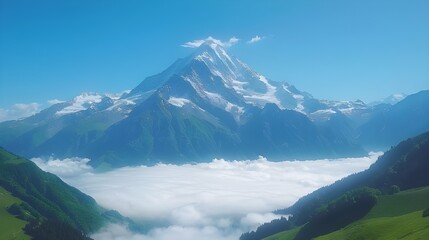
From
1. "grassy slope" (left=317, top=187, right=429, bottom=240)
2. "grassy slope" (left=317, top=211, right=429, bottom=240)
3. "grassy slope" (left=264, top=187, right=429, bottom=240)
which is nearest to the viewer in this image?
"grassy slope" (left=317, top=211, right=429, bottom=240)

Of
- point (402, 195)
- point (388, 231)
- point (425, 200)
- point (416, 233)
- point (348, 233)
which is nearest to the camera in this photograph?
point (416, 233)

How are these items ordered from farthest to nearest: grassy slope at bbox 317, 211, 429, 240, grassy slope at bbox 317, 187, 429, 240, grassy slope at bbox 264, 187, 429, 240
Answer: grassy slope at bbox 317, 187, 429, 240 → grassy slope at bbox 264, 187, 429, 240 → grassy slope at bbox 317, 211, 429, 240

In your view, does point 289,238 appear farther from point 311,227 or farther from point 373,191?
point 373,191

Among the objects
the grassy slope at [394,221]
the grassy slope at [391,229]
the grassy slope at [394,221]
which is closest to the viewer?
the grassy slope at [391,229]

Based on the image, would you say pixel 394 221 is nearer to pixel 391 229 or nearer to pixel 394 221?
pixel 394 221

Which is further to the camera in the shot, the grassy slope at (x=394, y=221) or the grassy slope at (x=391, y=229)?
the grassy slope at (x=394, y=221)

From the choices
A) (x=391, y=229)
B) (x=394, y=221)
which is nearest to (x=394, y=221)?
(x=394, y=221)

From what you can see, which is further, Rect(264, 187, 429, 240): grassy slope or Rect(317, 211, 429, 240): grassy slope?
Rect(264, 187, 429, 240): grassy slope

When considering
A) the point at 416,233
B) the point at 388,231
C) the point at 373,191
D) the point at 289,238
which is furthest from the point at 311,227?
the point at 416,233
